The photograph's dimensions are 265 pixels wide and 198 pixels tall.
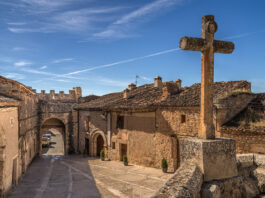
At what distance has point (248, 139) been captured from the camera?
1094 centimetres

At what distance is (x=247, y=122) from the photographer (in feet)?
37.8

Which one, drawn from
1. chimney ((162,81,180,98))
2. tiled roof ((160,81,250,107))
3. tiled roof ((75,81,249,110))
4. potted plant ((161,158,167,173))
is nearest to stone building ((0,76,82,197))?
tiled roof ((75,81,249,110))

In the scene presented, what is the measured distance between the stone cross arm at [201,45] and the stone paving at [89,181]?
26.7 feet

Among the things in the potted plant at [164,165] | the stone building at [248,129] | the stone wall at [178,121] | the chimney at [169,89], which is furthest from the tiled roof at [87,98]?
the stone building at [248,129]

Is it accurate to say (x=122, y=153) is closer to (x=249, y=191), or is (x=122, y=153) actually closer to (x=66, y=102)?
(x=66, y=102)

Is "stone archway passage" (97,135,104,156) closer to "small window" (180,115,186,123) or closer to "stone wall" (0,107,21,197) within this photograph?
"stone wall" (0,107,21,197)

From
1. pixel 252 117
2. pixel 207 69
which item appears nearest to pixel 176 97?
pixel 252 117

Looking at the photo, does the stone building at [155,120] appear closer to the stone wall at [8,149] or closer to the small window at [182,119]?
the small window at [182,119]

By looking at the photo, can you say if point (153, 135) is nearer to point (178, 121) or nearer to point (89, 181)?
point (178, 121)

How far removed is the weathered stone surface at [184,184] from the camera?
372cm

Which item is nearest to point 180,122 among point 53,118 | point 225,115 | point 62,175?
point 225,115

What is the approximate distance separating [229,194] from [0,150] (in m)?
10.2

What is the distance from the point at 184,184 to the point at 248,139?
A: 8405mm

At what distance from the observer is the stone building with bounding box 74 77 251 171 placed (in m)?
13.3
